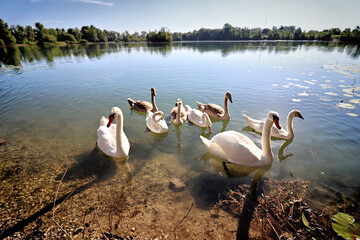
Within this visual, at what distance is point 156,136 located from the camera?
7.01 m

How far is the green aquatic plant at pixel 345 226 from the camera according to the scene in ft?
9.71

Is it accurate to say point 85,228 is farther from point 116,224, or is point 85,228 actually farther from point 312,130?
point 312,130

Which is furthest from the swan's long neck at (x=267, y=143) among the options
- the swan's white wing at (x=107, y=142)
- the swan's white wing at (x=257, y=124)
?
the swan's white wing at (x=107, y=142)

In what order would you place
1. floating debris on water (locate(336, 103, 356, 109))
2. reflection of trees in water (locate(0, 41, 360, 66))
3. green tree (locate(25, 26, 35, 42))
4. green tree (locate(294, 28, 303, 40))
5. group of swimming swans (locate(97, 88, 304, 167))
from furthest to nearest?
green tree (locate(294, 28, 303, 40)) → green tree (locate(25, 26, 35, 42)) → reflection of trees in water (locate(0, 41, 360, 66)) → floating debris on water (locate(336, 103, 356, 109)) → group of swimming swans (locate(97, 88, 304, 167))

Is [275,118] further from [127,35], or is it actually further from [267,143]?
A: [127,35]

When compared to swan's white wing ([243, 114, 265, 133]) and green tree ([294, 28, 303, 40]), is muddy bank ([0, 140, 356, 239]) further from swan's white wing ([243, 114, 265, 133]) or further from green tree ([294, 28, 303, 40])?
green tree ([294, 28, 303, 40])

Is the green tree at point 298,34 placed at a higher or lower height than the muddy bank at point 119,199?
higher

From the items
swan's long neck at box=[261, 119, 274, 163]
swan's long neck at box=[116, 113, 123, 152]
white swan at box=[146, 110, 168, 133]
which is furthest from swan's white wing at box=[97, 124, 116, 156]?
swan's long neck at box=[261, 119, 274, 163]

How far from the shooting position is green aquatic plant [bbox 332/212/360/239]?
116 inches

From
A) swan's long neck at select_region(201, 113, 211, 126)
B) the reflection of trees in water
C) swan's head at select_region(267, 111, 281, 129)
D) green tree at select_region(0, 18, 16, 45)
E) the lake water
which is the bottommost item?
the lake water

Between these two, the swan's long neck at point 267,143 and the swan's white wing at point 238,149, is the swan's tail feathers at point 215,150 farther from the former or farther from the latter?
the swan's long neck at point 267,143

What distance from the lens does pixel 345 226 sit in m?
3.13

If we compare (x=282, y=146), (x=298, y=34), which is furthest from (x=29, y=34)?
(x=298, y=34)

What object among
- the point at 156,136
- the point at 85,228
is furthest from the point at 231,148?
the point at 85,228
